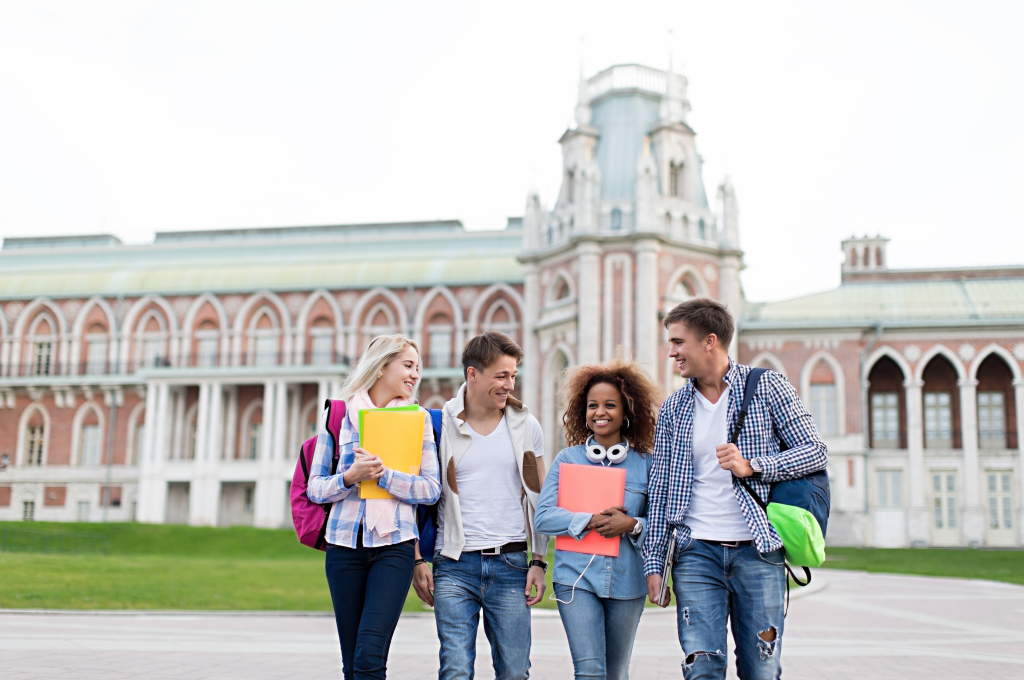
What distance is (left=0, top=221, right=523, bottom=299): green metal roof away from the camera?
45.3 m

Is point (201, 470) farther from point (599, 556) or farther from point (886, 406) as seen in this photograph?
point (599, 556)

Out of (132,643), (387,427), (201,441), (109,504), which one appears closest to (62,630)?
(132,643)

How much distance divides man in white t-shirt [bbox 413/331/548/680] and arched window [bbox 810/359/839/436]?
32.0 metres

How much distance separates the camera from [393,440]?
200 inches

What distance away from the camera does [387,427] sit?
510cm

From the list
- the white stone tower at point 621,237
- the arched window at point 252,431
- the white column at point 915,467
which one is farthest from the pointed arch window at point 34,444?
the white column at point 915,467

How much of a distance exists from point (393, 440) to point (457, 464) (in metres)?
0.39

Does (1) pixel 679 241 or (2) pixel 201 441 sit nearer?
(1) pixel 679 241

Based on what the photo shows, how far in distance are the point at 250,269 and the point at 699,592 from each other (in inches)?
1765

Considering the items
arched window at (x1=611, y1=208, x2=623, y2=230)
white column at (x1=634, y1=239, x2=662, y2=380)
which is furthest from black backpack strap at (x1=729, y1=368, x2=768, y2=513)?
arched window at (x1=611, y1=208, x2=623, y2=230)

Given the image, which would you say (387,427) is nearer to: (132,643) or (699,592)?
(699,592)

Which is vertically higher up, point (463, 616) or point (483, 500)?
point (483, 500)

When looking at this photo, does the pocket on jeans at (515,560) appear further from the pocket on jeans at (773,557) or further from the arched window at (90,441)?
the arched window at (90,441)

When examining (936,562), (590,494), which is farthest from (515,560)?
(936,562)
